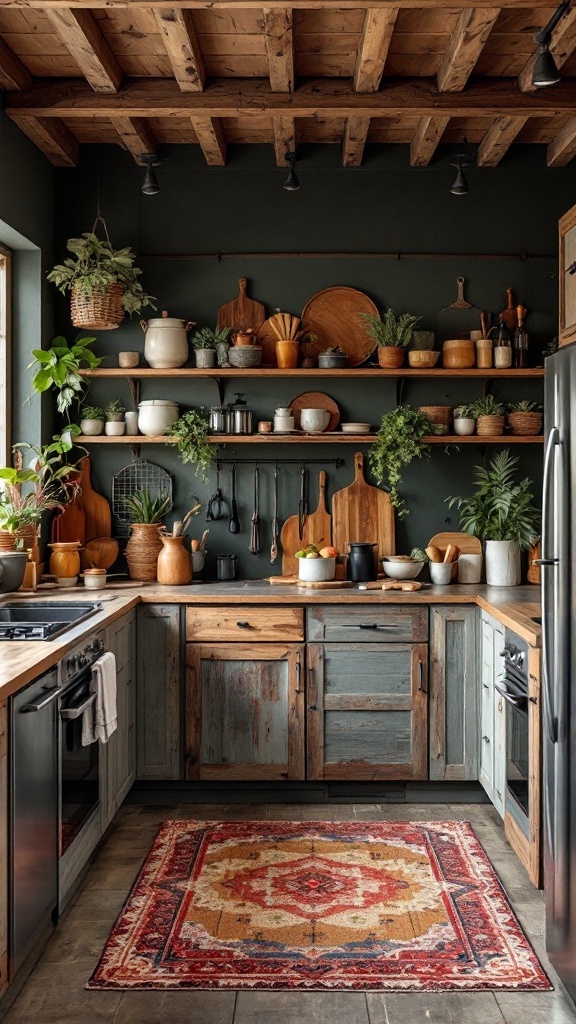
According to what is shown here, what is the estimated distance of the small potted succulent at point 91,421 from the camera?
4.68 metres

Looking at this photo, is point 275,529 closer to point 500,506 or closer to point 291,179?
point 500,506

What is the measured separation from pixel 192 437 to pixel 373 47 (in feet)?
6.45

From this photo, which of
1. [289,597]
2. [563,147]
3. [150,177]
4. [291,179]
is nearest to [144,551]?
[289,597]

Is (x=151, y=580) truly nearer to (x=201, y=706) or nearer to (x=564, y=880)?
(x=201, y=706)

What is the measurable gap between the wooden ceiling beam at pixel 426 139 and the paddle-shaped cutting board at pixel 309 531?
1699mm

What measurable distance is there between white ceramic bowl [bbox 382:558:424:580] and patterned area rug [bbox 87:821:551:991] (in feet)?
4.03

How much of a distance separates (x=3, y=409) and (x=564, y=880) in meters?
3.31

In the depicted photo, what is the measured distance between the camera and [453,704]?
4.14 metres

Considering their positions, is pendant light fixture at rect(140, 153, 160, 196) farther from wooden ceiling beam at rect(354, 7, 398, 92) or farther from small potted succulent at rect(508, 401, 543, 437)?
small potted succulent at rect(508, 401, 543, 437)

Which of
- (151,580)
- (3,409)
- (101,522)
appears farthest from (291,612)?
(3,409)

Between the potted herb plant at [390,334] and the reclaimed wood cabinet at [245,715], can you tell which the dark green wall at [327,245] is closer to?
the potted herb plant at [390,334]

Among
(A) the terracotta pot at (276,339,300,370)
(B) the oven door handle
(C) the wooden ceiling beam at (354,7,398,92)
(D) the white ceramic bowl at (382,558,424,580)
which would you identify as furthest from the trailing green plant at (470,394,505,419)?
(B) the oven door handle

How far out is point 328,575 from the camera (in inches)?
175

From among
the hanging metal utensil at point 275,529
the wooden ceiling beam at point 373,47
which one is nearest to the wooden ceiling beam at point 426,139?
the wooden ceiling beam at point 373,47
